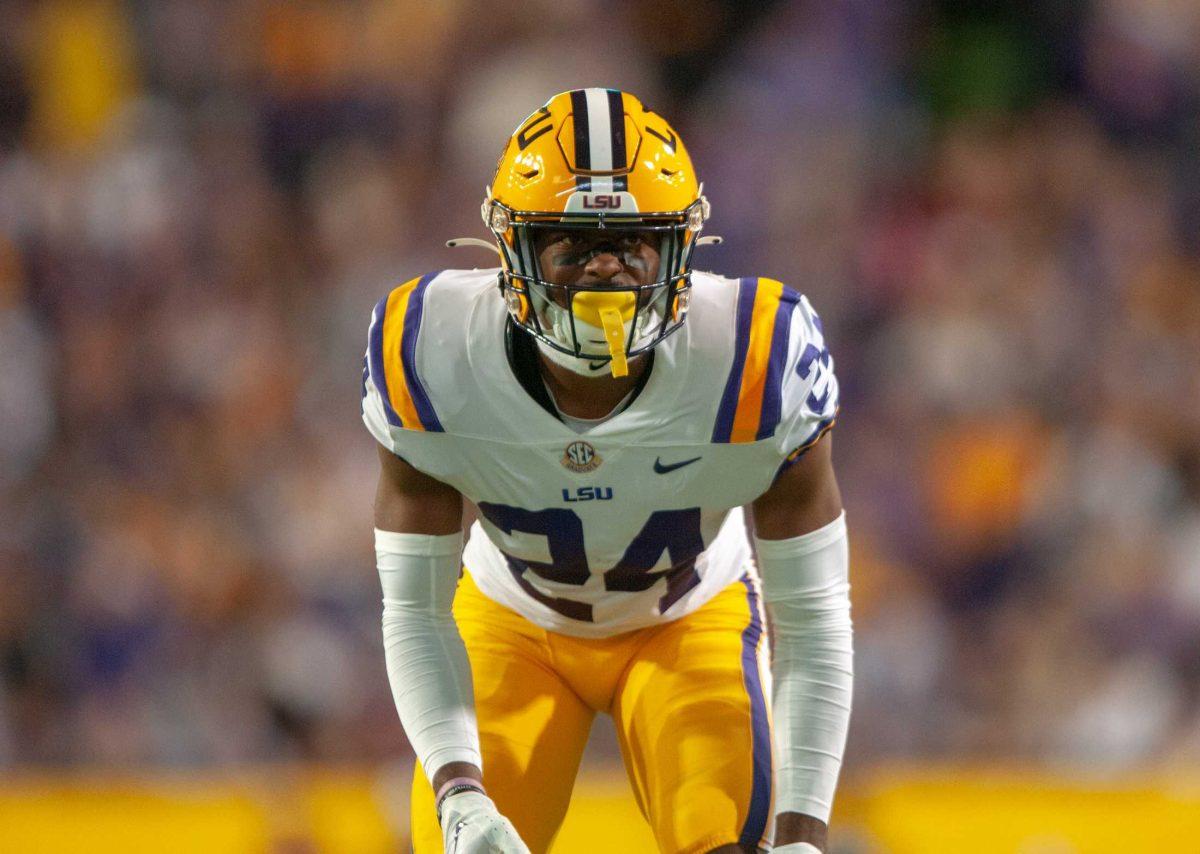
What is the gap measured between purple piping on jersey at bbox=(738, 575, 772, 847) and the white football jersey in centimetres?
23

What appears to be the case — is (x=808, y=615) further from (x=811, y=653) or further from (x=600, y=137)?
(x=600, y=137)

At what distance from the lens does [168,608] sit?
16.3 ft

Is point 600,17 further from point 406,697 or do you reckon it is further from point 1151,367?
point 406,697

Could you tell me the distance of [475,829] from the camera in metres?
2.12

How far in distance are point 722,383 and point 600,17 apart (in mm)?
3743

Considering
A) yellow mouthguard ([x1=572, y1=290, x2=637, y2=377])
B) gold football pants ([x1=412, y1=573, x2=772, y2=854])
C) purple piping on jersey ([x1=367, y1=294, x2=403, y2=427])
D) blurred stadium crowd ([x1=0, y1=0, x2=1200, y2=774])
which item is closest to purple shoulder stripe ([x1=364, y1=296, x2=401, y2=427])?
purple piping on jersey ([x1=367, y1=294, x2=403, y2=427])

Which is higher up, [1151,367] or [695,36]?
[695,36]

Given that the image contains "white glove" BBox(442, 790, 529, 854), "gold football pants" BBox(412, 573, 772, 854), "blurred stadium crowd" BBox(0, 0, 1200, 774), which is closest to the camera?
"white glove" BBox(442, 790, 529, 854)

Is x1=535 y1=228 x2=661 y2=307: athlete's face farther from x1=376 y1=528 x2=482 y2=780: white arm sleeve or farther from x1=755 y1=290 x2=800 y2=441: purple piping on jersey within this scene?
x1=376 y1=528 x2=482 y2=780: white arm sleeve

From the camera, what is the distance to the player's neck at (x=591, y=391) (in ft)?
7.61

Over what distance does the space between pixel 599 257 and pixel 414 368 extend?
0.29 meters

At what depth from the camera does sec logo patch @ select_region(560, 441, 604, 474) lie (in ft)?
7.54

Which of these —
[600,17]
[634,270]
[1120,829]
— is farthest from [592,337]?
[600,17]

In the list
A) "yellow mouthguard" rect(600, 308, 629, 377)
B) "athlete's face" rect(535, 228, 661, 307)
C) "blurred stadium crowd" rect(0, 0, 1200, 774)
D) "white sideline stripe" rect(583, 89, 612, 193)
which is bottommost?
"blurred stadium crowd" rect(0, 0, 1200, 774)
